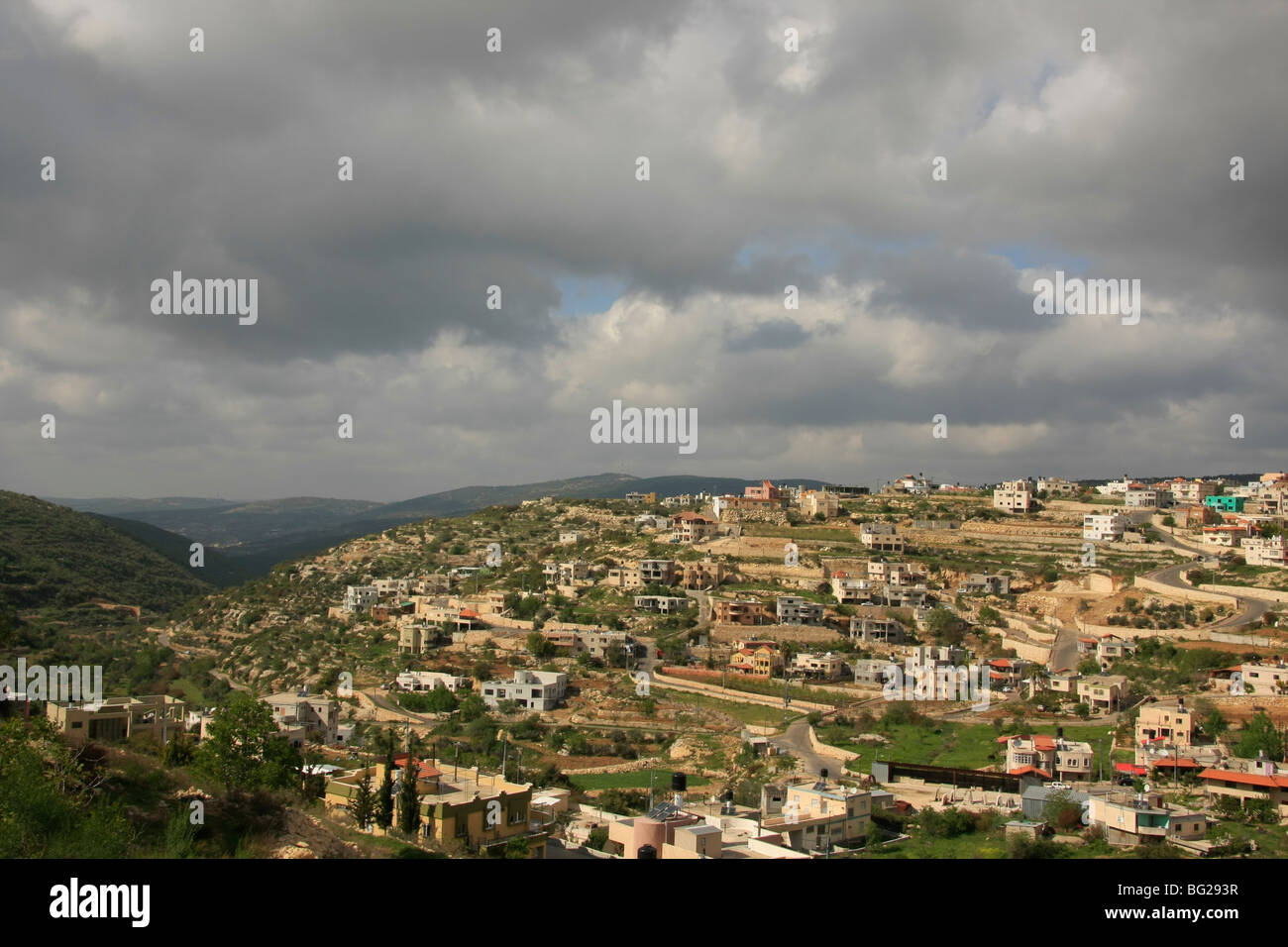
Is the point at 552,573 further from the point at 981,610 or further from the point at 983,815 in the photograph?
the point at 983,815

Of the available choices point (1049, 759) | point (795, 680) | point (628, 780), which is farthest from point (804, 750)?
point (795, 680)

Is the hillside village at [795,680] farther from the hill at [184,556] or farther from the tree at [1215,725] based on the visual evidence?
the hill at [184,556]

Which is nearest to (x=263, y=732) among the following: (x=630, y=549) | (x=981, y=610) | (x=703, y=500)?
(x=981, y=610)

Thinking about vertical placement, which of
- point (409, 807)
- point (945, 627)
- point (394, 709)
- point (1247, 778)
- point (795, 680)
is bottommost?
point (394, 709)

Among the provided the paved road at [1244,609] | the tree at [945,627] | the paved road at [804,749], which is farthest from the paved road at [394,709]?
the paved road at [1244,609]

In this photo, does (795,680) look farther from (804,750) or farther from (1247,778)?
(1247,778)
